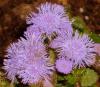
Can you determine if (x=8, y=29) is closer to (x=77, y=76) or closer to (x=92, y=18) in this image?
(x=92, y=18)

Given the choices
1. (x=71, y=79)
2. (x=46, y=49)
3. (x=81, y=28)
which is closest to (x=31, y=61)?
(x=46, y=49)

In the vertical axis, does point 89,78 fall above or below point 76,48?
below

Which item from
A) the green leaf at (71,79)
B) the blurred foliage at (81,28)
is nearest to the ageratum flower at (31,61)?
the green leaf at (71,79)

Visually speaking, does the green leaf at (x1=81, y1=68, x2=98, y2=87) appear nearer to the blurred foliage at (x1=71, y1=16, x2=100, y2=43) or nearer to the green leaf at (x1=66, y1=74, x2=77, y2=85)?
the green leaf at (x1=66, y1=74, x2=77, y2=85)

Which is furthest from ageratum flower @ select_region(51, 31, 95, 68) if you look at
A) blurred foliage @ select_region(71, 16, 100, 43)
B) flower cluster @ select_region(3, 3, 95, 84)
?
blurred foliage @ select_region(71, 16, 100, 43)

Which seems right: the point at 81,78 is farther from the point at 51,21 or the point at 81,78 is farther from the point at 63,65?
the point at 51,21

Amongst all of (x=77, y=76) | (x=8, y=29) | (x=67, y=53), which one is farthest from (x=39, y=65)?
(x=8, y=29)
